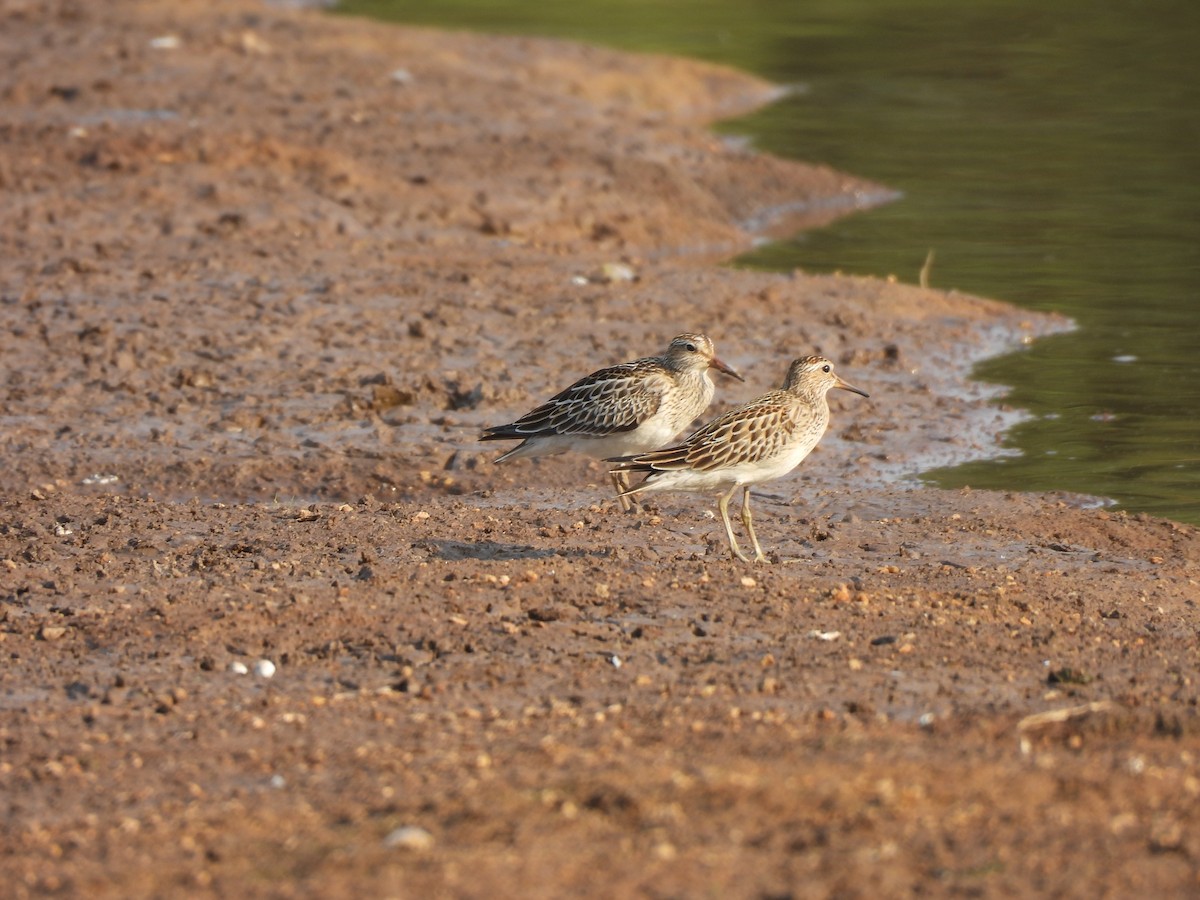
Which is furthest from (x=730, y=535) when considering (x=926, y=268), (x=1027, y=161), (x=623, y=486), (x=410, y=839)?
(x=1027, y=161)

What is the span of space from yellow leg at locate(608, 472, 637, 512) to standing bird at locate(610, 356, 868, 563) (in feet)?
2.34

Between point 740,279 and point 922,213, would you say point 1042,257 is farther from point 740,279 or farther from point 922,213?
point 740,279

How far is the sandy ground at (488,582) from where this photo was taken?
4.89 m

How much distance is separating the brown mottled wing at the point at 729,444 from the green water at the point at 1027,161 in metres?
2.18

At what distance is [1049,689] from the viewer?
6348 millimetres

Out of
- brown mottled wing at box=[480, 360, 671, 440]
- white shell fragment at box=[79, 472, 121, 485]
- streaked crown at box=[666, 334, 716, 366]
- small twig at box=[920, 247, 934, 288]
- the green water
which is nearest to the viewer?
brown mottled wing at box=[480, 360, 671, 440]

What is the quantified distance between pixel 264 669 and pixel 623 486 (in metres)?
3.18

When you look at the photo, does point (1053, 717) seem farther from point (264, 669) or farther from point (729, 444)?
point (264, 669)

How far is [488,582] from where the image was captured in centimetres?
732

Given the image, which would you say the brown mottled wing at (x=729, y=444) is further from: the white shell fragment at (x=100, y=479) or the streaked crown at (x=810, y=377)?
the white shell fragment at (x=100, y=479)

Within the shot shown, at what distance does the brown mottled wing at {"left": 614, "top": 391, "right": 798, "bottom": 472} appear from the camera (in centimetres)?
802

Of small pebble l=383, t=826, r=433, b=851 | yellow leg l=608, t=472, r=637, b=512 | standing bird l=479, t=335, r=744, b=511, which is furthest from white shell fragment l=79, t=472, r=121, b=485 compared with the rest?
small pebble l=383, t=826, r=433, b=851

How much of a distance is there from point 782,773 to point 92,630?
3.08 m

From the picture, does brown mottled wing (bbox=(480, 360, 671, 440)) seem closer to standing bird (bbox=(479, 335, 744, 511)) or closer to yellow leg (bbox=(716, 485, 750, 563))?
standing bird (bbox=(479, 335, 744, 511))
